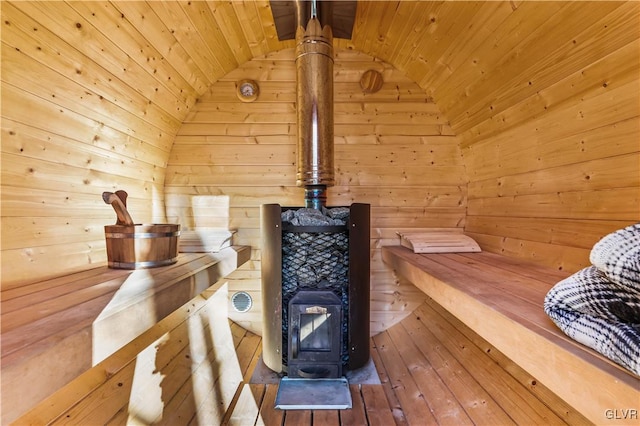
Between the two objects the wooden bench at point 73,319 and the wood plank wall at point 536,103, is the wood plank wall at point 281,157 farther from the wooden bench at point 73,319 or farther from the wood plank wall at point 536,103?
the wooden bench at point 73,319

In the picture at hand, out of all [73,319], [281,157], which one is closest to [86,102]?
[73,319]

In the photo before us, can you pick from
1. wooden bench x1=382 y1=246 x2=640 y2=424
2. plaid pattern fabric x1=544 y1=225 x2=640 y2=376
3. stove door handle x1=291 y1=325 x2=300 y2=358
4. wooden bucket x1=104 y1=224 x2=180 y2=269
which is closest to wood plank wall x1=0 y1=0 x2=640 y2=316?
wooden bucket x1=104 y1=224 x2=180 y2=269

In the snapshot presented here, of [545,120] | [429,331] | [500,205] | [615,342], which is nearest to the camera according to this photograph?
[615,342]

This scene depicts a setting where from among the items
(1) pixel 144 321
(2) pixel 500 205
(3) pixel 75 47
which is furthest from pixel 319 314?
(3) pixel 75 47

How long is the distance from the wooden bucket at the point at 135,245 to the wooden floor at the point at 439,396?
82cm

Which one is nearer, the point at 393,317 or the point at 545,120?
the point at 545,120

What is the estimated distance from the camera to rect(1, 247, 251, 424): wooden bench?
0.61 meters

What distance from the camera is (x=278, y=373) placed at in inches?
66.7

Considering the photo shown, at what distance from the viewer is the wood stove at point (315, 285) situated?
1612 mm

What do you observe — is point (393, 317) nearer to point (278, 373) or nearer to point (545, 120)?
point (278, 373)

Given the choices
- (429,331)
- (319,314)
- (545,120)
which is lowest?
(429,331)

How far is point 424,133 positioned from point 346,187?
78 cm

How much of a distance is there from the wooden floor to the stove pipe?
1108 mm

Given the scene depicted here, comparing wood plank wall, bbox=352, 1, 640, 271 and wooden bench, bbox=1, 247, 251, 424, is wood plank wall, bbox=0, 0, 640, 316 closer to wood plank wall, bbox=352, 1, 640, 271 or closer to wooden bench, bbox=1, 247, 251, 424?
wood plank wall, bbox=352, 1, 640, 271
